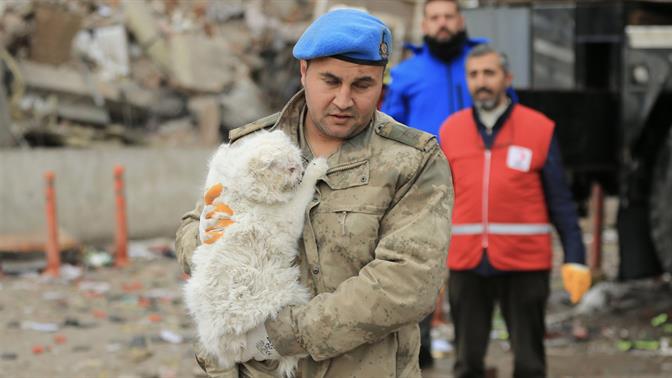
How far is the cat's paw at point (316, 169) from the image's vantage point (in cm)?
230

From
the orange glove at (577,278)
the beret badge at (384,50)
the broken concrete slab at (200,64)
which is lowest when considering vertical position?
the orange glove at (577,278)

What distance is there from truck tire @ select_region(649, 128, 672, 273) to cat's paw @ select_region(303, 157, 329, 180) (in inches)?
169

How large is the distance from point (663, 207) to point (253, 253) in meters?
4.50

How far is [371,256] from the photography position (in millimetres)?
2289

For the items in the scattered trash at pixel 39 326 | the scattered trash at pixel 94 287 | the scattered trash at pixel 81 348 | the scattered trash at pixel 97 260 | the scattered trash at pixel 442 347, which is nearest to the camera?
the scattered trash at pixel 81 348

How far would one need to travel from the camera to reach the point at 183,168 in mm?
11438

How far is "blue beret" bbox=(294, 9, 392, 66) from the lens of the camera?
7.26ft

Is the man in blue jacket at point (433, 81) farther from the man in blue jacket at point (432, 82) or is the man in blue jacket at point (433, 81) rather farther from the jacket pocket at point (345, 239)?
the jacket pocket at point (345, 239)

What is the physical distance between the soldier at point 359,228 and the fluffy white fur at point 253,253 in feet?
0.13

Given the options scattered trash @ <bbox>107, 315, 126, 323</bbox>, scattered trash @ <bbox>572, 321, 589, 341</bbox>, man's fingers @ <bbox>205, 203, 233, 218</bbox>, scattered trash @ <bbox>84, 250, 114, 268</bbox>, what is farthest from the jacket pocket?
scattered trash @ <bbox>84, 250, 114, 268</bbox>

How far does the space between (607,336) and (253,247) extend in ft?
17.1

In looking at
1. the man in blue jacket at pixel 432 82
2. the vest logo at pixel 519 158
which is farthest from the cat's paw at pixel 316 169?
the man in blue jacket at pixel 432 82

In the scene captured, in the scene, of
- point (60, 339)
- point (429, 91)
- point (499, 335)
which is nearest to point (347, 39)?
point (429, 91)

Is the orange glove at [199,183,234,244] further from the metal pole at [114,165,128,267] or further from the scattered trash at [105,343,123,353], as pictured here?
the metal pole at [114,165,128,267]
